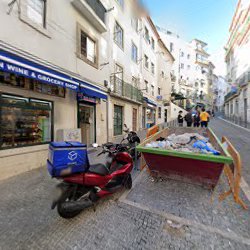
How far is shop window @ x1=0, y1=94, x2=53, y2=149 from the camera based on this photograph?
434 centimetres

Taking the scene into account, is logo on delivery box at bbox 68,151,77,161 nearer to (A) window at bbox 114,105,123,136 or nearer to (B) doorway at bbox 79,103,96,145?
(B) doorway at bbox 79,103,96,145

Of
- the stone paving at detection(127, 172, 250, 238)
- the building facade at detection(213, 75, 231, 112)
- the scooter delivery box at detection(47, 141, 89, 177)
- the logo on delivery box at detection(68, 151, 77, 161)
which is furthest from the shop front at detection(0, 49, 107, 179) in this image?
the building facade at detection(213, 75, 231, 112)

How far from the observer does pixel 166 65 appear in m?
23.7

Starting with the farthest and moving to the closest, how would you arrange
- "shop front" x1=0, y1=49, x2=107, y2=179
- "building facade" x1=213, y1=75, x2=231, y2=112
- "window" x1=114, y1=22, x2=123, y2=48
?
"building facade" x1=213, y1=75, x2=231, y2=112
"window" x1=114, y1=22, x2=123, y2=48
"shop front" x1=0, y1=49, x2=107, y2=179

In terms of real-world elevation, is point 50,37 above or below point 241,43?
below

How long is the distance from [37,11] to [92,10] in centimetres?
303

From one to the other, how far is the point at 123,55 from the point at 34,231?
1180 cm

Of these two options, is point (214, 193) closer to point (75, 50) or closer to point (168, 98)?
point (75, 50)

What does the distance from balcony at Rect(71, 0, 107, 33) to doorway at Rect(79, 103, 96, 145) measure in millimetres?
4459

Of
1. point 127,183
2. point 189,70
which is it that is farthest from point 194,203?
point 189,70

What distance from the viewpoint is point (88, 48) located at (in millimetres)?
7859

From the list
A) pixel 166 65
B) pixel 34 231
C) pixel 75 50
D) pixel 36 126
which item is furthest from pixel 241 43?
pixel 34 231

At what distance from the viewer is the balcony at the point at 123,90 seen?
32.4ft

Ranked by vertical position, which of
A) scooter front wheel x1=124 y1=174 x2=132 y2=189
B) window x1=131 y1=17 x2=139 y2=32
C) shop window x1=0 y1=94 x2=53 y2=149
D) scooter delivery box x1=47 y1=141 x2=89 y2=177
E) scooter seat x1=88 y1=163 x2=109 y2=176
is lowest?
scooter front wheel x1=124 y1=174 x2=132 y2=189
